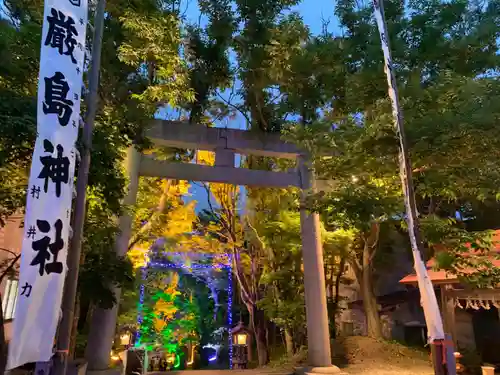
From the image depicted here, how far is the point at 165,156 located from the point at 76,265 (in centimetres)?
710

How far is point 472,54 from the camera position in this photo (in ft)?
22.9

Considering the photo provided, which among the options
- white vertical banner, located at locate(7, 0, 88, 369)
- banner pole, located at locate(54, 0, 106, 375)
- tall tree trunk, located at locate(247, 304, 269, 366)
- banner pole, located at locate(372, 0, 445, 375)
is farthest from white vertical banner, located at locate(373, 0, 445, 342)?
tall tree trunk, located at locate(247, 304, 269, 366)

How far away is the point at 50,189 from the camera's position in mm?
3947

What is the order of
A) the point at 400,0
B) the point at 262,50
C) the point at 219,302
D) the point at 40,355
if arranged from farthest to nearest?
the point at 219,302
the point at 262,50
the point at 400,0
the point at 40,355

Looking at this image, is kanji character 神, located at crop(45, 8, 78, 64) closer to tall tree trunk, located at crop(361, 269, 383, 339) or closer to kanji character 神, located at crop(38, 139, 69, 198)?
kanji character 神, located at crop(38, 139, 69, 198)

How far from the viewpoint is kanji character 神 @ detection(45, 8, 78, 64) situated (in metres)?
4.40

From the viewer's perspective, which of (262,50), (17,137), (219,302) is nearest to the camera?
(17,137)

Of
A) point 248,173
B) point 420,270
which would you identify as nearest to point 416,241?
point 420,270

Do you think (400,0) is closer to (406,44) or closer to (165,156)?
(406,44)

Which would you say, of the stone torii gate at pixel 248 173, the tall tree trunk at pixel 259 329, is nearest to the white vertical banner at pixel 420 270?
the stone torii gate at pixel 248 173

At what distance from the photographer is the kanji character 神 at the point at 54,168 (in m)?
3.96

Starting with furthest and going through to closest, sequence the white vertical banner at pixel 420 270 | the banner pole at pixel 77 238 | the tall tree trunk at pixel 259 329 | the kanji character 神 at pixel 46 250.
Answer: the tall tree trunk at pixel 259 329
the white vertical banner at pixel 420 270
the banner pole at pixel 77 238
the kanji character 神 at pixel 46 250

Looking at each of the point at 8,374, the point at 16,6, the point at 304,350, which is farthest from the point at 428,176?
the point at 304,350

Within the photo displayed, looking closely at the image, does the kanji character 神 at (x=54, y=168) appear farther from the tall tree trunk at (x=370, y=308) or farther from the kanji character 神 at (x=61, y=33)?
the tall tree trunk at (x=370, y=308)
